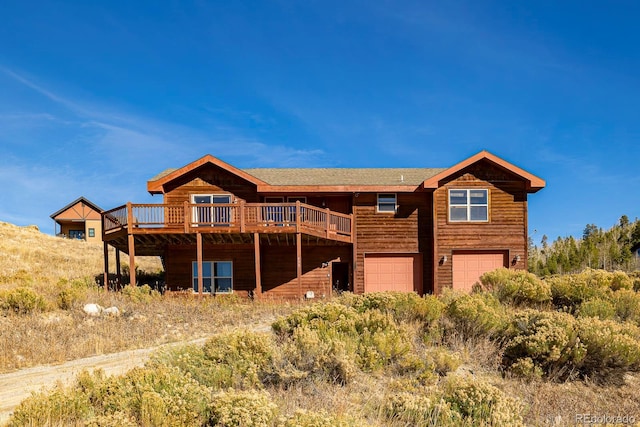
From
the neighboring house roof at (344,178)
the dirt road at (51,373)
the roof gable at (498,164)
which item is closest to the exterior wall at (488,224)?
the roof gable at (498,164)

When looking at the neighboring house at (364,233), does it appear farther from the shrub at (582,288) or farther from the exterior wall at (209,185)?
the shrub at (582,288)

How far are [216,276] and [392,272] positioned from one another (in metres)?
8.09

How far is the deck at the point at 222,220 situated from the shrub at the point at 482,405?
1171 centimetres

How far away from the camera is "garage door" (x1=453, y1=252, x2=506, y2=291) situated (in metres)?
19.6

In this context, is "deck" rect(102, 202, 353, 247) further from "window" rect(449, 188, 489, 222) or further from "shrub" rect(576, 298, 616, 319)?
"shrub" rect(576, 298, 616, 319)

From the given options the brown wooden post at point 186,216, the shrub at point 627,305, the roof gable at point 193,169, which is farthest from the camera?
the roof gable at point 193,169

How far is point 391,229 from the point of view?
20031 millimetres

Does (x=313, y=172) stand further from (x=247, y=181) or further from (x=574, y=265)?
(x=574, y=265)

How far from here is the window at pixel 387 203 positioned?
20016 mm

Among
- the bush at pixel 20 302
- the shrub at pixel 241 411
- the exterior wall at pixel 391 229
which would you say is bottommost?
the bush at pixel 20 302

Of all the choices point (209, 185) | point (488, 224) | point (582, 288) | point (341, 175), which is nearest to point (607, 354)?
point (582, 288)

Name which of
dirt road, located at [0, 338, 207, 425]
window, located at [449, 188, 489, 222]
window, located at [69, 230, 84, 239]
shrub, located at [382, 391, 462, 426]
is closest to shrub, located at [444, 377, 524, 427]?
shrub, located at [382, 391, 462, 426]

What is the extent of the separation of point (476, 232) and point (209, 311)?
12341 mm

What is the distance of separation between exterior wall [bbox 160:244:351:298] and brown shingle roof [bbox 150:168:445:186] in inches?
123
